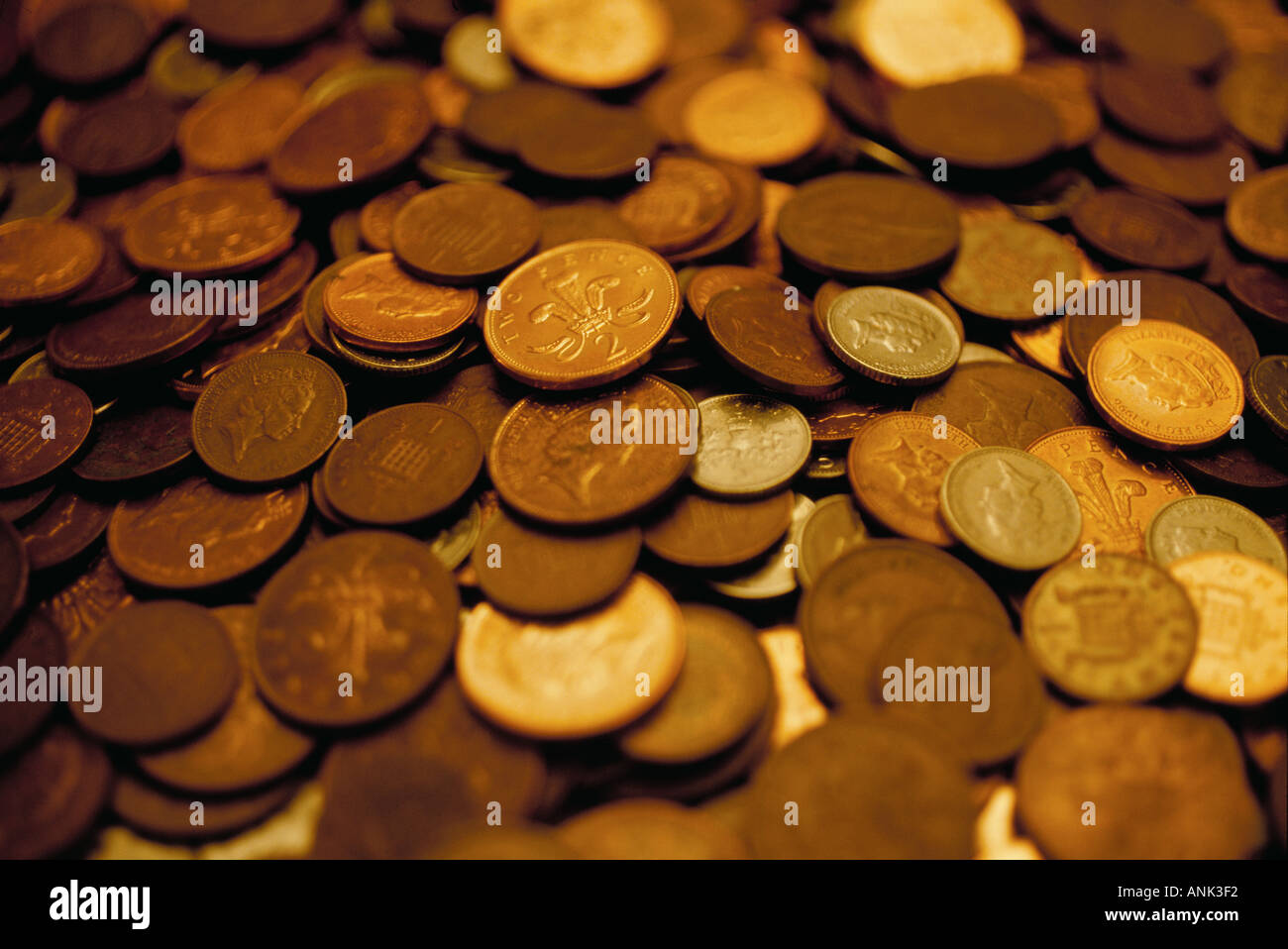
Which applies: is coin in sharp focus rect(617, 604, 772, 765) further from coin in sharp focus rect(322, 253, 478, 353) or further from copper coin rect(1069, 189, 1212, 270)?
copper coin rect(1069, 189, 1212, 270)


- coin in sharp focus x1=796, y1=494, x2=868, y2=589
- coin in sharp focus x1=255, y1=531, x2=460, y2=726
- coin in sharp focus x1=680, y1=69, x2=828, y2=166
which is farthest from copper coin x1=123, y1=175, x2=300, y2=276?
coin in sharp focus x1=796, y1=494, x2=868, y2=589

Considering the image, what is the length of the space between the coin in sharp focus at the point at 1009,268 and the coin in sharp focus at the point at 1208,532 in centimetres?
98

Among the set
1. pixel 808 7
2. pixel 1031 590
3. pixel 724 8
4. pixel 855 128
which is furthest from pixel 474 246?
pixel 808 7

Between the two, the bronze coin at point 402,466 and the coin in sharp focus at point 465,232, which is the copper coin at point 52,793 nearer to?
the bronze coin at point 402,466

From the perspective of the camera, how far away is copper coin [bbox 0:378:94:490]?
9.72 ft

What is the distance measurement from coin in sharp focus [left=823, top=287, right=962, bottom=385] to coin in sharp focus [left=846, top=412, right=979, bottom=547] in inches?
6.9

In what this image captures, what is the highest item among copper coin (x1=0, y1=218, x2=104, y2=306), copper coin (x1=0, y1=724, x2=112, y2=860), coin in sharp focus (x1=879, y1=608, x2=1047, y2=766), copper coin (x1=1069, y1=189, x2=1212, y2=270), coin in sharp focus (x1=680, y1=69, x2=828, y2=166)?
coin in sharp focus (x1=680, y1=69, x2=828, y2=166)

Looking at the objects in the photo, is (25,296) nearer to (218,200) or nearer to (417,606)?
(218,200)

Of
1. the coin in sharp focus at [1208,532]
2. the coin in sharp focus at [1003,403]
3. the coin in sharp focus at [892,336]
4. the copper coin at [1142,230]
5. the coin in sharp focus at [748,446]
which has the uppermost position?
the copper coin at [1142,230]

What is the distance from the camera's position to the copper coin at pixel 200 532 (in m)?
2.77

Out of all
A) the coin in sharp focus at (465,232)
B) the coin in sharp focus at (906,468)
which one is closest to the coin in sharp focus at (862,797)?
the coin in sharp focus at (906,468)

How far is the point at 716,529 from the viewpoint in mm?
2809

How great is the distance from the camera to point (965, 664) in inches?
97.3
